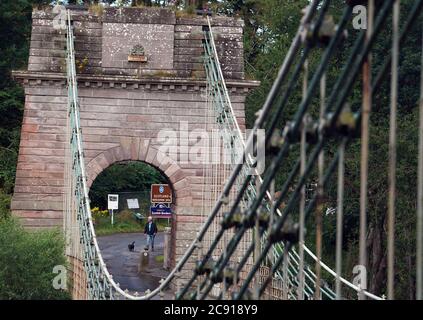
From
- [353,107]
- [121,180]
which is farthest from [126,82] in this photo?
[121,180]

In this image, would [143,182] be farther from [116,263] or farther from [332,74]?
[332,74]

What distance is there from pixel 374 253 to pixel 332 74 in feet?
12.9

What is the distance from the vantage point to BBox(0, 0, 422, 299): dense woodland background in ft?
60.1

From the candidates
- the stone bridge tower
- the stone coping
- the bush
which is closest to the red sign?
the stone bridge tower

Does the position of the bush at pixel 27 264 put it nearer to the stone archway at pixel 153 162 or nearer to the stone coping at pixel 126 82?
the stone archway at pixel 153 162

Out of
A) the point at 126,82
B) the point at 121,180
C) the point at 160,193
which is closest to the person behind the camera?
the point at 126,82

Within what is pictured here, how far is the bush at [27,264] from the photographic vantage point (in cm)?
1391

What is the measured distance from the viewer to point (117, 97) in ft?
57.6

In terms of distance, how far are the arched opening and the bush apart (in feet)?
19.0

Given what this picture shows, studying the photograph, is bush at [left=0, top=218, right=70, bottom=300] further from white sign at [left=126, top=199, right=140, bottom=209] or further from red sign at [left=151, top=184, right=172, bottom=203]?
white sign at [left=126, top=199, right=140, bottom=209]

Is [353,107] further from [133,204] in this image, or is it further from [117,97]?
[133,204]

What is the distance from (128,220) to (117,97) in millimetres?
16211

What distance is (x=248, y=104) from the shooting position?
22.5m
